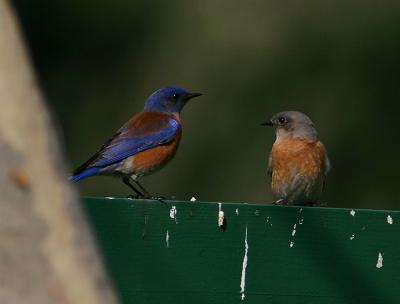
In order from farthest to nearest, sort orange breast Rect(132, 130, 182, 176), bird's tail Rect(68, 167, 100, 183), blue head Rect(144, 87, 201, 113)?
1. blue head Rect(144, 87, 201, 113)
2. orange breast Rect(132, 130, 182, 176)
3. bird's tail Rect(68, 167, 100, 183)

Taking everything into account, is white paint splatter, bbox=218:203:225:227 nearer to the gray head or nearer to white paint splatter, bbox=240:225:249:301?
white paint splatter, bbox=240:225:249:301

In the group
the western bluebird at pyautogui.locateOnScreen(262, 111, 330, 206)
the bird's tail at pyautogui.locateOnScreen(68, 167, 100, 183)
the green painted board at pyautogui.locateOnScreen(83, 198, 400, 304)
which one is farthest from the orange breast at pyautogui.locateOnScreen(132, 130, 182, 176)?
the green painted board at pyautogui.locateOnScreen(83, 198, 400, 304)

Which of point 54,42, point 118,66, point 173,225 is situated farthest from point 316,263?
point 54,42

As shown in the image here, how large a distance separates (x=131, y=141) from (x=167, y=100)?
→ 864mm

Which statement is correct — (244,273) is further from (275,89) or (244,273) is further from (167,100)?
(275,89)

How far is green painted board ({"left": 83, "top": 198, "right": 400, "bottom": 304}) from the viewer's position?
4.05 meters

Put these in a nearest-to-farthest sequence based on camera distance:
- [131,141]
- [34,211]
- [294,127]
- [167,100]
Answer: [34,211], [131,141], [294,127], [167,100]

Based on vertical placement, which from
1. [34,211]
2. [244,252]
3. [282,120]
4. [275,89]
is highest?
[34,211]

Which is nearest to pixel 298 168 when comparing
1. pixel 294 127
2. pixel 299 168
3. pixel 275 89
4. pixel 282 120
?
pixel 299 168

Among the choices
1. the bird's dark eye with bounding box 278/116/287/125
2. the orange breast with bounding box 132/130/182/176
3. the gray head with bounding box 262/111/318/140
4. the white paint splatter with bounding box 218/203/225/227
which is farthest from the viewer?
the bird's dark eye with bounding box 278/116/287/125

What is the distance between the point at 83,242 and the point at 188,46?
443 inches

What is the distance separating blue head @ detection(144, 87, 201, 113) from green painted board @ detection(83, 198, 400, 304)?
349 cm

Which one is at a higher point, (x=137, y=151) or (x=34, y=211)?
(x=34, y=211)

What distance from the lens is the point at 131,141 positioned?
6.96 m
